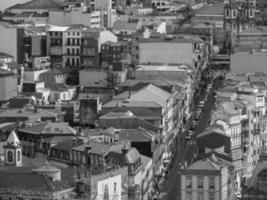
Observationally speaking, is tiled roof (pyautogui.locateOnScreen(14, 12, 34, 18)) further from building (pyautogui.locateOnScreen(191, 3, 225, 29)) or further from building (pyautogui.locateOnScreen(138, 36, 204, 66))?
building (pyautogui.locateOnScreen(138, 36, 204, 66))

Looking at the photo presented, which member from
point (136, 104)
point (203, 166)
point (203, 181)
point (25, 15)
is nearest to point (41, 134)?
point (136, 104)

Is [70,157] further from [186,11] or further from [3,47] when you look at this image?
[186,11]

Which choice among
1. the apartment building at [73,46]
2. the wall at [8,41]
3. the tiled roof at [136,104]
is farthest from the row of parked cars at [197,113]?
the wall at [8,41]

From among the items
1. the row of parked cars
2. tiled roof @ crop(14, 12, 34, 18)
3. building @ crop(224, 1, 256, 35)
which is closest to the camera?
the row of parked cars

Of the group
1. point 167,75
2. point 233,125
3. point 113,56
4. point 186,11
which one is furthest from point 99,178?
point 186,11

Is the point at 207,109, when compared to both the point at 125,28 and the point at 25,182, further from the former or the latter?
the point at 25,182

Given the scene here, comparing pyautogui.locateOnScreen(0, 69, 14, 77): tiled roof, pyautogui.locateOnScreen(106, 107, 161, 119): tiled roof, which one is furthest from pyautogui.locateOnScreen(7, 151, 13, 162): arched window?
pyautogui.locateOnScreen(0, 69, 14, 77): tiled roof

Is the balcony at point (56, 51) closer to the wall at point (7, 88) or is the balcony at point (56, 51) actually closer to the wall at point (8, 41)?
the wall at point (8, 41)
